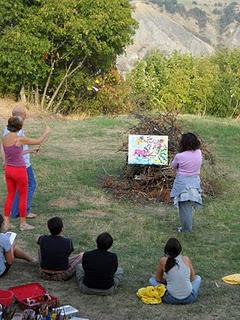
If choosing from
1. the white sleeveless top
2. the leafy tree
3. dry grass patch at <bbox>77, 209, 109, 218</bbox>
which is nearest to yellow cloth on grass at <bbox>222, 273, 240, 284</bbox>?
the white sleeveless top

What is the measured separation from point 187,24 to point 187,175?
388ft

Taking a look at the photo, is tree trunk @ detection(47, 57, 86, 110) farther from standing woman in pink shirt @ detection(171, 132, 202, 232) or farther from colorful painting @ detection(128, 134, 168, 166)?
standing woman in pink shirt @ detection(171, 132, 202, 232)

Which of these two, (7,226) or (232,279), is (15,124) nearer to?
(7,226)

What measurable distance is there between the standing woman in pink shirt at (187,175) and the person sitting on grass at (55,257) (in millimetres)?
2104

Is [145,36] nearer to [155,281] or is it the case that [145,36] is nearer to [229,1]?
[229,1]

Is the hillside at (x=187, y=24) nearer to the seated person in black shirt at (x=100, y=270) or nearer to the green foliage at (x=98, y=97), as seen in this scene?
the green foliage at (x=98, y=97)

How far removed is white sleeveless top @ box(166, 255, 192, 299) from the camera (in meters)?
5.86

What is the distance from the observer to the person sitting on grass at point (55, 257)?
6.33 metres

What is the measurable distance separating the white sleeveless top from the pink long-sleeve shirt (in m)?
2.31

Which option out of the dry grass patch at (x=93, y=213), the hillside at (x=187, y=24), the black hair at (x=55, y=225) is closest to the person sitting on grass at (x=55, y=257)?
the black hair at (x=55, y=225)

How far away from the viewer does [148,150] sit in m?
10.1

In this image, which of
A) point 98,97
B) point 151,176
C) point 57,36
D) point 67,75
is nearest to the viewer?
point 151,176

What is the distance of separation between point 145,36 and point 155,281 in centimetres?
10663

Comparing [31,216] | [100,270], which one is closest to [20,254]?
[100,270]
